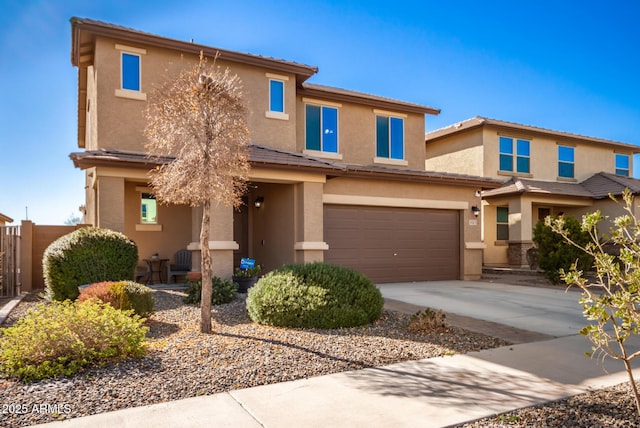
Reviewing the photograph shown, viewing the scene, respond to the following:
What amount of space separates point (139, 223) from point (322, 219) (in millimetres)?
5859

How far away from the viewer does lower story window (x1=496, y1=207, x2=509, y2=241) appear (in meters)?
21.2

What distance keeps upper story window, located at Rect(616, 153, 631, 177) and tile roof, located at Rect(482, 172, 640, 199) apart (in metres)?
1.36

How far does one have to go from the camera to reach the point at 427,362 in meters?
5.47

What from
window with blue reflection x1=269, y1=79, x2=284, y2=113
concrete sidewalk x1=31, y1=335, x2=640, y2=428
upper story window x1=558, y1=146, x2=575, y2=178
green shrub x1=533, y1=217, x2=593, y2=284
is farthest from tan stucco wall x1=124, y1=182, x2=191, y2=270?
upper story window x1=558, y1=146, x2=575, y2=178

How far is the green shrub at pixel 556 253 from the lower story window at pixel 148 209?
12.8 meters

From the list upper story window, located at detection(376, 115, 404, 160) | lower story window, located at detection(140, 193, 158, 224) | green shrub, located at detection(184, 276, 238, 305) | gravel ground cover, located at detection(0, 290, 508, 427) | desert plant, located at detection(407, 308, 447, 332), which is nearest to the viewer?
gravel ground cover, located at detection(0, 290, 508, 427)

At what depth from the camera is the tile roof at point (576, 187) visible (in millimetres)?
19531

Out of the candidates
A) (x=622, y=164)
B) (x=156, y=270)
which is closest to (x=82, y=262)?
(x=156, y=270)

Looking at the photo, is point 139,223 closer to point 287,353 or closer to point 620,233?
point 287,353

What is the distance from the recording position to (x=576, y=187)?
22094 mm

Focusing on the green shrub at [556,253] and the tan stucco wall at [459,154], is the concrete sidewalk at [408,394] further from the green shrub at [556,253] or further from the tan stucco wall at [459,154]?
the tan stucco wall at [459,154]

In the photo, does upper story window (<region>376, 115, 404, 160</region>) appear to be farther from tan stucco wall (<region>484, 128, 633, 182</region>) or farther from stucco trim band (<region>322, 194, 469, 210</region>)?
tan stucco wall (<region>484, 128, 633, 182</region>)

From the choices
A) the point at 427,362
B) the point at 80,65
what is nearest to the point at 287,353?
the point at 427,362

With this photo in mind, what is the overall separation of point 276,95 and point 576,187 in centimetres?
1661
